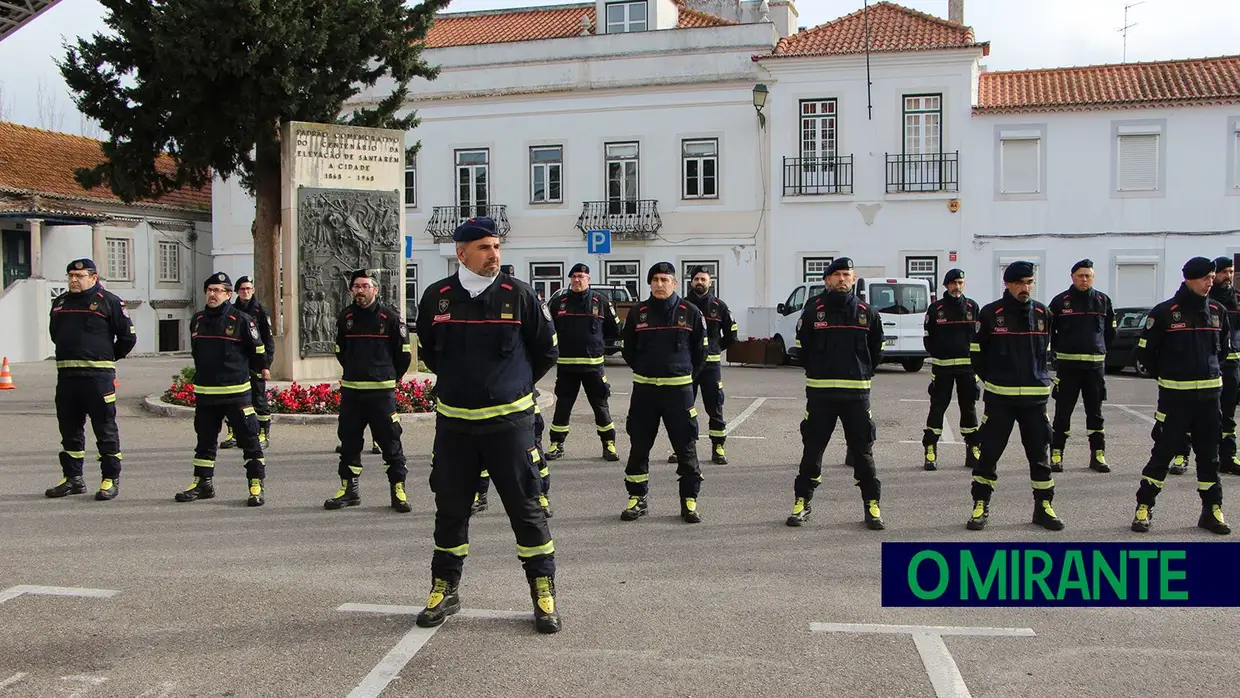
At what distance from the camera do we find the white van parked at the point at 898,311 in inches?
910

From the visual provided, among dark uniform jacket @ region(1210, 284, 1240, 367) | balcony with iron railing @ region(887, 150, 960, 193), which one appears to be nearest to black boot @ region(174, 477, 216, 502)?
dark uniform jacket @ region(1210, 284, 1240, 367)

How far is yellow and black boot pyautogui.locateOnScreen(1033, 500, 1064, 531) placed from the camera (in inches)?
312

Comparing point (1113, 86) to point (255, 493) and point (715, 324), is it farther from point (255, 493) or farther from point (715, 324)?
point (255, 493)

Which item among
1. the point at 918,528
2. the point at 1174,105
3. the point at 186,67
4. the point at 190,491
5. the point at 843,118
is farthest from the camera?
the point at 843,118

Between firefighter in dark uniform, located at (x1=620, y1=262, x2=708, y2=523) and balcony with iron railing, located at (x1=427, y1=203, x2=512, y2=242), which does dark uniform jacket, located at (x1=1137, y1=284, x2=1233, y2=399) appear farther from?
balcony with iron railing, located at (x1=427, y1=203, x2=512, y2=242)

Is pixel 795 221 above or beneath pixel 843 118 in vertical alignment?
beneath

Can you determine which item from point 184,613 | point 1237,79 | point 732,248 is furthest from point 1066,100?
point 184,613

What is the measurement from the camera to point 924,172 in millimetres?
29328

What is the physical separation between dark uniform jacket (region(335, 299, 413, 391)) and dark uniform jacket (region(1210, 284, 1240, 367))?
7397 mm

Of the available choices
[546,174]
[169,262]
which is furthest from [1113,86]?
[169,262]

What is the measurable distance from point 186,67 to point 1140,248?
76.9 feet

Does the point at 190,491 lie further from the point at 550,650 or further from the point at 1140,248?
the point at 1140,248

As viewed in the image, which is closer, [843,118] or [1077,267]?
[1077,267]

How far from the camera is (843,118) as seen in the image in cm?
2984
